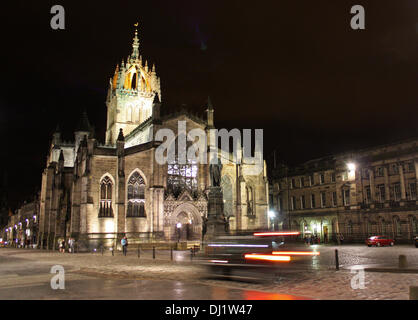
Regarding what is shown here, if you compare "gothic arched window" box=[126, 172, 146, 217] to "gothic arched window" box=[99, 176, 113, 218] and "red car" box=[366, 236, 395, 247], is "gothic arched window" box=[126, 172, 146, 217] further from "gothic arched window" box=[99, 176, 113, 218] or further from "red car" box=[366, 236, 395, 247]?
"red car" box=[366, 236, 395, 247]

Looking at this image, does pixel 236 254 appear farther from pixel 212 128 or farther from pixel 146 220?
pixel 212 128

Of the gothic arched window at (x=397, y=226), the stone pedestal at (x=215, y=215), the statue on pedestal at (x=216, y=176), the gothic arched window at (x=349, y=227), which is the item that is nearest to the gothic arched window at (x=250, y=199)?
the gothic arched window at (x=349, y=227)

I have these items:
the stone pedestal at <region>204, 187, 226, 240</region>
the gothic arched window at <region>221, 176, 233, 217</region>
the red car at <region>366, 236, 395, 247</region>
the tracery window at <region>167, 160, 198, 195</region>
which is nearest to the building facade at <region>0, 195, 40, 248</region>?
the tracery window at <region>167, 160, 198, 195</region>

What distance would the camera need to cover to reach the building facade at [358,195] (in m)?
45.9

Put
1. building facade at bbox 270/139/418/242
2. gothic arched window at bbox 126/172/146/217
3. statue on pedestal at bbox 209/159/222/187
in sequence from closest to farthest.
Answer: statue on pedestal at bbox 209/159/222/187
gothic arched window at bbox 126/172/146/217
building facade at bbox 270/139/418/242

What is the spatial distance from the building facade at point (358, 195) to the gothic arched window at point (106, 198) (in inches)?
1021

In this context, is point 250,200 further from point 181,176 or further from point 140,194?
point 140,194

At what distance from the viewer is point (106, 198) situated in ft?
129

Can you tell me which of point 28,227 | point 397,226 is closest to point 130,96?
point 28,227

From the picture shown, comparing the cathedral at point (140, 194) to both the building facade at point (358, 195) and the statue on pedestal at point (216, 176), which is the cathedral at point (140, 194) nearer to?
Result: the statue on pedestal at point (216, 176)

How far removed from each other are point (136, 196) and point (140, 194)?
475mm

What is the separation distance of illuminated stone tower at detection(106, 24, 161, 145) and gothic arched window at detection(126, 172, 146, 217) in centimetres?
2013

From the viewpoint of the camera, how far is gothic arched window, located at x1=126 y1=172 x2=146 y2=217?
131 feet
